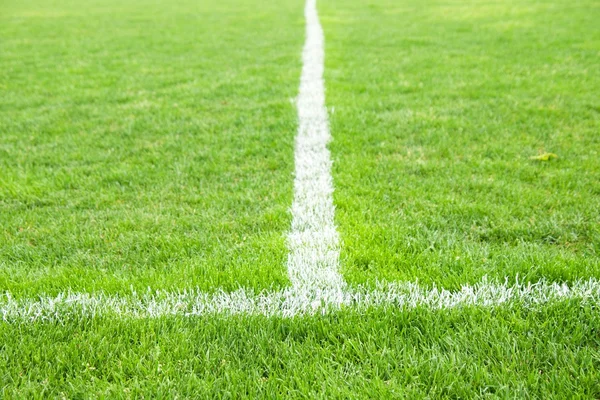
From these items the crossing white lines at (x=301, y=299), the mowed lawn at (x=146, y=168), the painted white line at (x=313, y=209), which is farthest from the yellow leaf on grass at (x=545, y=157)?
the mowed lawn at (x=146, y=168)

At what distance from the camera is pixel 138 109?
4555 millimetres

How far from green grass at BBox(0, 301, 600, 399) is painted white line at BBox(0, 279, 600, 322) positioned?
0.05 m

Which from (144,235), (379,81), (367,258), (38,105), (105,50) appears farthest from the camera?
(105,50)

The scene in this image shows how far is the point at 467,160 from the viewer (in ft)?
10.6

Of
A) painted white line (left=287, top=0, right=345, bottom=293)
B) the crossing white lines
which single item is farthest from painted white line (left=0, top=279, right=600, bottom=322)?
painted white line (left=287, top=0, right=345, bottom=293)

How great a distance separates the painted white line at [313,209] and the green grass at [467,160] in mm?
76

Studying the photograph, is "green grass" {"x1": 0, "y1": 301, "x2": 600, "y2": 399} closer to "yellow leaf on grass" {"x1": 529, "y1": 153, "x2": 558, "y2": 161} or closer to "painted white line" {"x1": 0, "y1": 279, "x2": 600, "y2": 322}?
"painted white line" {"x1": 0, "y1": 279, "x2": 600, "y2": 322}

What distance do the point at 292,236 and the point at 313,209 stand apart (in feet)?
1.04

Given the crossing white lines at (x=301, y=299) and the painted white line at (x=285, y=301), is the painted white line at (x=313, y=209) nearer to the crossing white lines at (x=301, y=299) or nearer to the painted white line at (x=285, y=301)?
the crossing white lines at (x=301, y=299)

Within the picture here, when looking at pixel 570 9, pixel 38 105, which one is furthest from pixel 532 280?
pixel 570 9

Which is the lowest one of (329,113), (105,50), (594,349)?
(594,349)

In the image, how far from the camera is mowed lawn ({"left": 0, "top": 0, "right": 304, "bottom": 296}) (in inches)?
86.7

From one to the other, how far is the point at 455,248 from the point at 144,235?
149 centimetres

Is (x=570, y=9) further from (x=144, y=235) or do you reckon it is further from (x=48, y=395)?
(x=48, y=395)
